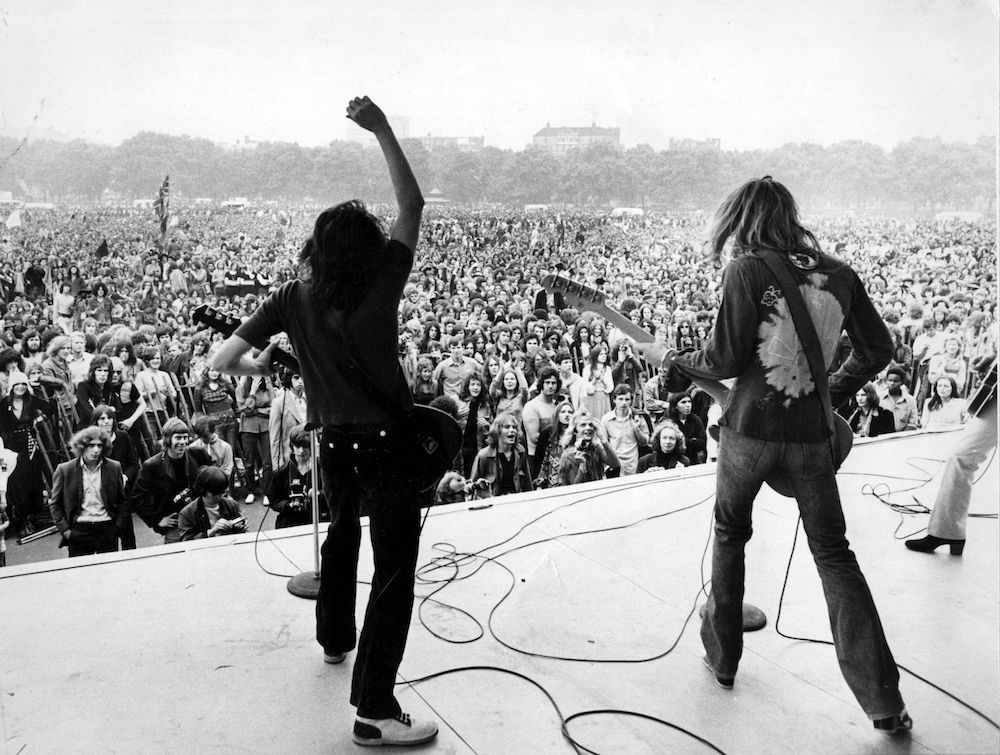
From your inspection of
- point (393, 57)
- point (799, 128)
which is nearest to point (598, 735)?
point (393, 57)

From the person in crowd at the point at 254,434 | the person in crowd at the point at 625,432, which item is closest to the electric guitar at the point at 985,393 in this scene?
the person in crowd at the point at 625,432

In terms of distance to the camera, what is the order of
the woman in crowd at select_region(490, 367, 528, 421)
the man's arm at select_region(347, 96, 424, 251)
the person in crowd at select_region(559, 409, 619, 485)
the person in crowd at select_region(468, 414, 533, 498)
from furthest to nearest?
the woman in crowd at select_region(490, 367, 528, 421)
the person in crowd at select_region(559, 409, 619, 485)
the person in crowd at select_region(468, 414, 533, 498)
the man's arm at select_region(347, 96, 424, 251)

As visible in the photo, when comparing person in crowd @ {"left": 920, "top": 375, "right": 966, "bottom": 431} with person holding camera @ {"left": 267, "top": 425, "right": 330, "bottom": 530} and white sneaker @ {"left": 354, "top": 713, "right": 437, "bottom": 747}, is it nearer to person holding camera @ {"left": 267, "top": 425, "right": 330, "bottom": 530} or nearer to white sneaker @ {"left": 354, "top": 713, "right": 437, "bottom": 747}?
person holding camera @ {"left": 267, "top": 425, "right": 330, "bottom": 530}

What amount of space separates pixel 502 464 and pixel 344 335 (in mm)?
3561

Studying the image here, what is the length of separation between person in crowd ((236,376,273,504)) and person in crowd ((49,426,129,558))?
0.79 m

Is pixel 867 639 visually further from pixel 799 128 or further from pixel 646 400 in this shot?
pixel 799 128

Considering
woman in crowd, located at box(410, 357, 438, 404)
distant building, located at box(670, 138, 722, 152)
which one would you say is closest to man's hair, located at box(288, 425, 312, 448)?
woman in crowd, located at box(410, 357, 438, 404)

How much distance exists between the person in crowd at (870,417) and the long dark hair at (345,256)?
5.68 metres

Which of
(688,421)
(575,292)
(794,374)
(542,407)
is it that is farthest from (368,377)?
(688,421)

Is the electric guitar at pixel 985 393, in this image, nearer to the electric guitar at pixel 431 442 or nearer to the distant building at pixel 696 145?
the electric guitar at pixel 431 442

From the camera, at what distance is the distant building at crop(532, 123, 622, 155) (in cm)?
582

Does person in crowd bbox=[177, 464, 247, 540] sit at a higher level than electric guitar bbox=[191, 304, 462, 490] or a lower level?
lower

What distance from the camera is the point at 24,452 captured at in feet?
14.7

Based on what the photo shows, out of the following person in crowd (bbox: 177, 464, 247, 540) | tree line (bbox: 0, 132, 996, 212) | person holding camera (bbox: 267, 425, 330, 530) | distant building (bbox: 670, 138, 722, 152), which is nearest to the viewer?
person holding camera (bbox: 267, 425, 330, 530)
